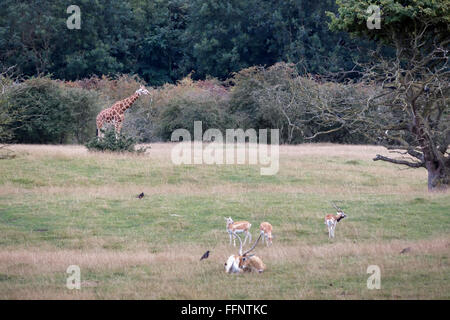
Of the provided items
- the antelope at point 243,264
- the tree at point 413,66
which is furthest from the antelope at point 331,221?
the tree at point 413,66

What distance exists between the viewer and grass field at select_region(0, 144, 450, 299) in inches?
400

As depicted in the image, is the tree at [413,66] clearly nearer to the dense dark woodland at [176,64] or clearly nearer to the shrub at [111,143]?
the dense dark woodland at [176,64]

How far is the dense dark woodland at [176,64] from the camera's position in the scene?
117 ft

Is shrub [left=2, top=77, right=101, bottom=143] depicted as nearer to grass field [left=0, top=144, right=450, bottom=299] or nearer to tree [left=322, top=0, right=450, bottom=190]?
grass field [left=0, top=144, right=450, bottom=299]

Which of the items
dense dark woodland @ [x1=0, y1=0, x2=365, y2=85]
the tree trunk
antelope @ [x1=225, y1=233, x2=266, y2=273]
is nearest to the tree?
the tree trunk

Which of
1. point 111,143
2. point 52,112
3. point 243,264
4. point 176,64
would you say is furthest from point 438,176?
point 176,64

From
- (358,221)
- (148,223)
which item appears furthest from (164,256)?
(358,221)

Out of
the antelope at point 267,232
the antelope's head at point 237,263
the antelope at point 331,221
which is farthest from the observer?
the antelope at point 331,221

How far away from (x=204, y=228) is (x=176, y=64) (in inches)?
1896

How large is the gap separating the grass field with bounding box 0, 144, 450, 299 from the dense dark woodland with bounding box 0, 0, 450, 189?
371cm

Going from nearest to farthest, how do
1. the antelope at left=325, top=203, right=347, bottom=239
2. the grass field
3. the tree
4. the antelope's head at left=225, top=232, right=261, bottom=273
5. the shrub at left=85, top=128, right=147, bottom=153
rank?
the grass field < the antelope's head at left=225, top=232, right=261, bottom=273 < the antelope at left=325, top=203, right=347, bottom=239 < the tree < the shrub at left=85, top=128, right=147, bottom=153

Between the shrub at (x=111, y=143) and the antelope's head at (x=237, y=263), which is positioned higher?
the shrub at (x=111, y=143)

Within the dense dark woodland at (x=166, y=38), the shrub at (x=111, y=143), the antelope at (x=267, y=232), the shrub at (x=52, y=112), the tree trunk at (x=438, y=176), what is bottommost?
the antelope at (x=267, y=232)

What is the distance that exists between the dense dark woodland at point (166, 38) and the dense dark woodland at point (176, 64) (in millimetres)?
97
